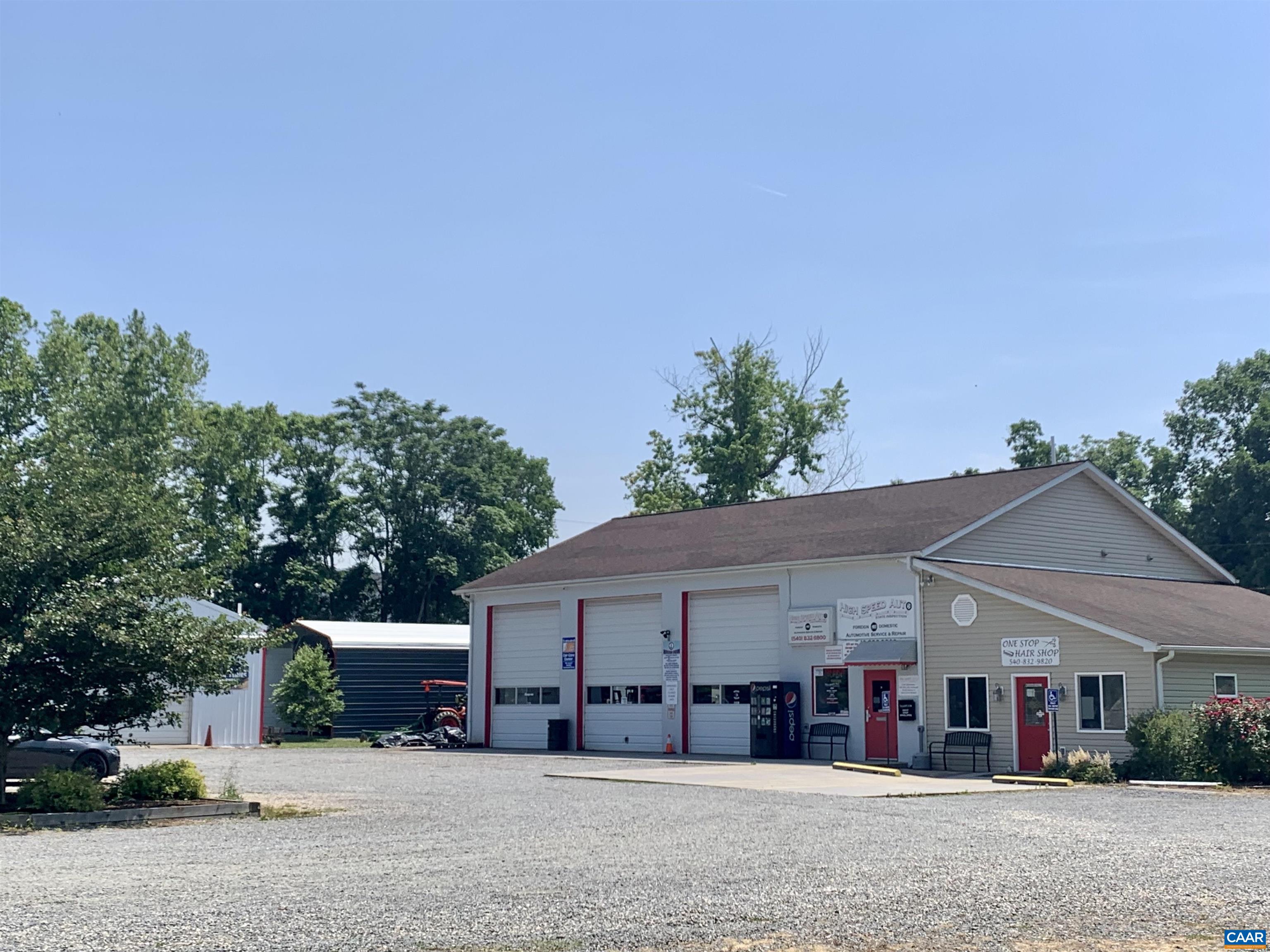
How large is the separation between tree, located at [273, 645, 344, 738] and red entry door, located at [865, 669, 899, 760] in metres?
19.5

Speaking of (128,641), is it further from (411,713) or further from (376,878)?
(411,713)

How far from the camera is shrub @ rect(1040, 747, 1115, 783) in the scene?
26.2m

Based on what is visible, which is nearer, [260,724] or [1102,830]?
[1102,830]

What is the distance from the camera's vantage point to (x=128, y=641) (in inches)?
728

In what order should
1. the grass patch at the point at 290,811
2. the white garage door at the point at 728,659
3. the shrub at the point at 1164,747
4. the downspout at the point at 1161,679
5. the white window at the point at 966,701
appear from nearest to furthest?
the grass patch at the point at 290,811
the shrub at the point at 1164,747
the downspout at the point at 1161,679
the white window at the point at 966,701
the white garage door at the point at 728,659

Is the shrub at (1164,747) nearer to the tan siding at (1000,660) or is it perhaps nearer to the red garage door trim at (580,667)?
the tan siding at (1000,660)

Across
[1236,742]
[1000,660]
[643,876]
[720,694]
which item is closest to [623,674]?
[720,694]

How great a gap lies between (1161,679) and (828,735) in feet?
27.7

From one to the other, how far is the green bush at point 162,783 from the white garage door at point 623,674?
62.8 ft

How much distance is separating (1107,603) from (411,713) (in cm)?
2522

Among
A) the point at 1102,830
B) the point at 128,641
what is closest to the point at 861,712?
the point at 1102,830

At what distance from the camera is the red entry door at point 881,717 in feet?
105

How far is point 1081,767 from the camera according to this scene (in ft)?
87.5

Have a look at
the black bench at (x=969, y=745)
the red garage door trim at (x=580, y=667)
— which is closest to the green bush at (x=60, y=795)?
the black bench at (x=969, y=745)
